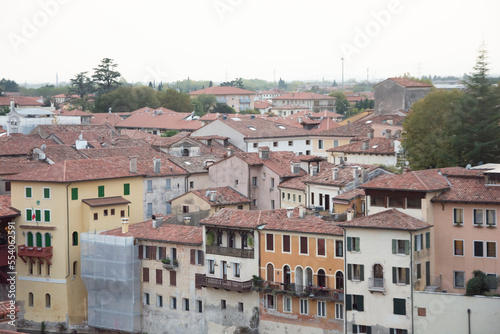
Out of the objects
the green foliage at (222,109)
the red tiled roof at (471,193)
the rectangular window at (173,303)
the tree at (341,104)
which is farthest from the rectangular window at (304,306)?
the tree at (341,104)

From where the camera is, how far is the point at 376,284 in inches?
1507

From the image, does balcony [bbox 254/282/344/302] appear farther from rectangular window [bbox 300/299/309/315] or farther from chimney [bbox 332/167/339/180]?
chimney [bbox 332/167/339/180]

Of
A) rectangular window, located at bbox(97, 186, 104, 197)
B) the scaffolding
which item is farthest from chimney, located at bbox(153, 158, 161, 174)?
the scaffolding

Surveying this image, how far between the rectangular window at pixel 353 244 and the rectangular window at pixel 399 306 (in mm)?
2482

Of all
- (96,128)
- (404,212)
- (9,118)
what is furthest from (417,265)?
(9,118)

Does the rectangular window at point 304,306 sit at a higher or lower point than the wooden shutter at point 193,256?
lower

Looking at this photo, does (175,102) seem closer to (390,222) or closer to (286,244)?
(286,244)

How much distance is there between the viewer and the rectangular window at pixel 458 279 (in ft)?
128

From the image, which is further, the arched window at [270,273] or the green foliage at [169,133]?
the green foliage at [169,133]

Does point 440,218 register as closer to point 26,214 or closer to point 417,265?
point 417,265

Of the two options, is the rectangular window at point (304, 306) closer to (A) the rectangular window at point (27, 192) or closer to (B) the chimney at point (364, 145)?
(A) the rectangular window at point (27, 192)

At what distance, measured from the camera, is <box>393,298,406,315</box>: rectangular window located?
37.8m

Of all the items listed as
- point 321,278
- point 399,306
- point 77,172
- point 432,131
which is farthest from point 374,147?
point 399,306

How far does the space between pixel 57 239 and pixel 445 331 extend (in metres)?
20.7
